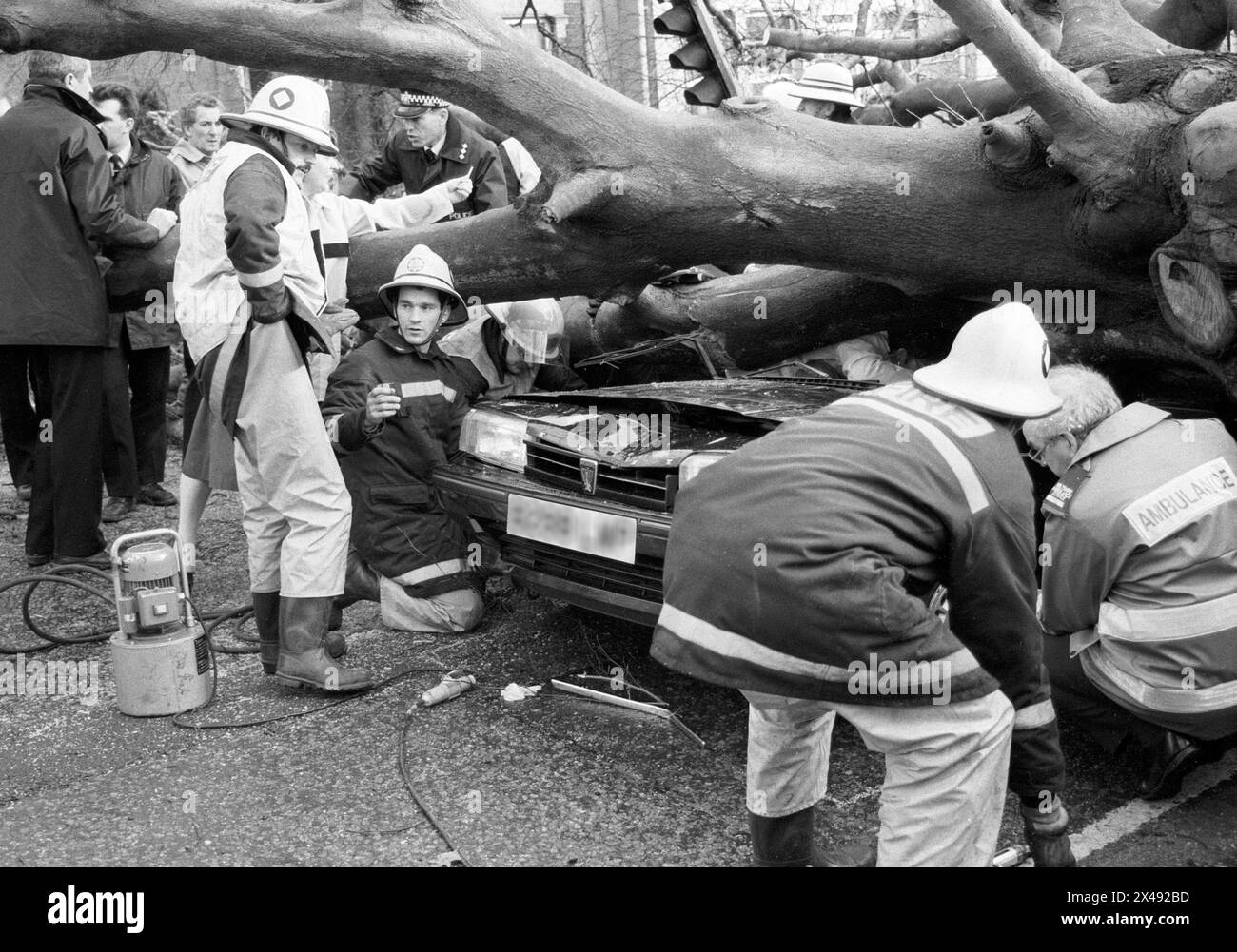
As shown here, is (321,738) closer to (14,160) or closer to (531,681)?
(531,681)

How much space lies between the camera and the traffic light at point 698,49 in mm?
5355

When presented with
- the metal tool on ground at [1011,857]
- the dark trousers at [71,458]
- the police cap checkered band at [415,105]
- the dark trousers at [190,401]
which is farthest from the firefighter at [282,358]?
the police cap checkered band at [415,105]

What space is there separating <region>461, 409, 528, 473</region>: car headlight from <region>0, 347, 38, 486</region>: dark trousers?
2483 millimetres

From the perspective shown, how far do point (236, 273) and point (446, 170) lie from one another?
3.04 m

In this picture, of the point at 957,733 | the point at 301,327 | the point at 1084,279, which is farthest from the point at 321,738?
the point at 1084,279

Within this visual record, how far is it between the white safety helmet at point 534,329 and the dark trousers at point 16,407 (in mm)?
2354

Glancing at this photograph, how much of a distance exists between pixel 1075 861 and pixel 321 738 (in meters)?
2.19

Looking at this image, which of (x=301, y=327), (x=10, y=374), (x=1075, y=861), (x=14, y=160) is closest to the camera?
(x=1075, y=861)

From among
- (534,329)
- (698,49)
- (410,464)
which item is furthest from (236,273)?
(698,49)

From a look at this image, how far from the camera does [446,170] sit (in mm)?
6898

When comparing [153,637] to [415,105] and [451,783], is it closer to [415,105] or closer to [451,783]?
[451,783]

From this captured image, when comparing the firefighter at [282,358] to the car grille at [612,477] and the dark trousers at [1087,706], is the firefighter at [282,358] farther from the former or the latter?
the dark trousers at [1087,706]

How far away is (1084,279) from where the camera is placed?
4.31 m

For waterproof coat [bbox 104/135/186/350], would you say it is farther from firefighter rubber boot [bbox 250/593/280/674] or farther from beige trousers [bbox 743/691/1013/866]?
beige trousers [bbox 743/691/1013/866]
